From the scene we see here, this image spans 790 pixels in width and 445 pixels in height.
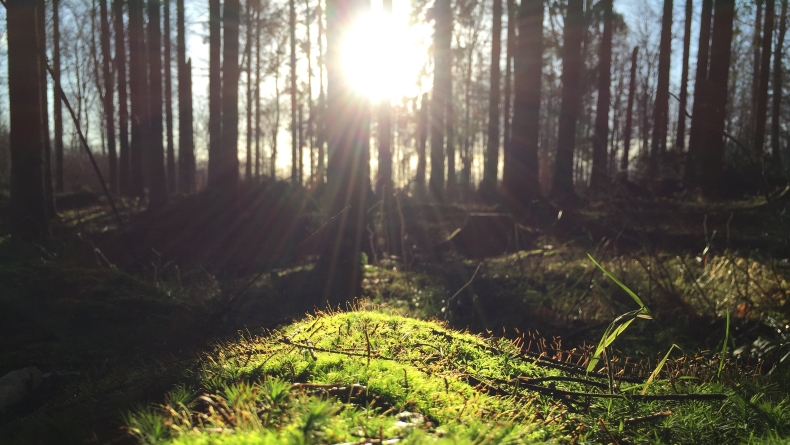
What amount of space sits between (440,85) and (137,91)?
1416cm

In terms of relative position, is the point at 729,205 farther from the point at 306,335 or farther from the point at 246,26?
the point at 246,26

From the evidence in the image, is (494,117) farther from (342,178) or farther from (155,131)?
(342,178)

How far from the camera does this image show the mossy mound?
5.56 feet

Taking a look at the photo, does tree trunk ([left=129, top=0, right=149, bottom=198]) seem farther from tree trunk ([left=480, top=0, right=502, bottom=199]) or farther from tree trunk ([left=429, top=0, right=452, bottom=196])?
tree trunk ([left=480, top=0, right=502, bottom=199])

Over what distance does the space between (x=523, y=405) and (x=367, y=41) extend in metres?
9.84

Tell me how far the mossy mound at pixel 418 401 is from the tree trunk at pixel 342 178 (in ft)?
14.9

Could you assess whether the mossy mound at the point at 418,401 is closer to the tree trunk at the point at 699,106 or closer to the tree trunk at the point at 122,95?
the tree trunk at the point at 699,106

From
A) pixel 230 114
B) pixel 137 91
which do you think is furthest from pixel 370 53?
pixel 137 91

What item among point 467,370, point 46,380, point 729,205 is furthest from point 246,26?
point 467,370

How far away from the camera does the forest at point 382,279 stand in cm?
224

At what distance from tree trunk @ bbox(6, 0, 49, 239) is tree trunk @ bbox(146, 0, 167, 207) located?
495cm

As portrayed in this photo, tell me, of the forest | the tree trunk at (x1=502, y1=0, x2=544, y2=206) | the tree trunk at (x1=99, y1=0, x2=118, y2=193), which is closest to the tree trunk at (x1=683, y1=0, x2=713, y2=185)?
the forest

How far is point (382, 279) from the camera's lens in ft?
27.6

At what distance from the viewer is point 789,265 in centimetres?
616
